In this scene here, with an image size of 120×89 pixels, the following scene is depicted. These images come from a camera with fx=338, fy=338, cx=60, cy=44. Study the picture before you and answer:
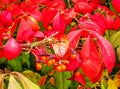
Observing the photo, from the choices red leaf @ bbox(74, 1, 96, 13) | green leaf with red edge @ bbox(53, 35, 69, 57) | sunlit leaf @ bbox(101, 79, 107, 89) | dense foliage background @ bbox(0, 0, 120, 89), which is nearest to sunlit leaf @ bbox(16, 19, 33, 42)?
dense foliage background @ bbox(0, 0, 120, 89)

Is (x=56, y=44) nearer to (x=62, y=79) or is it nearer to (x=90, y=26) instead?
(x=90, y=26)

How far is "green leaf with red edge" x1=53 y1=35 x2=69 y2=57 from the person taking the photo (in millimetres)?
891

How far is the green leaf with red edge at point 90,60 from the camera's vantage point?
37.6 inches

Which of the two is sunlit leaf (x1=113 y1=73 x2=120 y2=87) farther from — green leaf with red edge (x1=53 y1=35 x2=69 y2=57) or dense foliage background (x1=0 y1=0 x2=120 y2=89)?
green leaf with red edge (x1=53 y1=35 x2=69 y2=57)

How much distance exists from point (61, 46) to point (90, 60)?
0.11 meters

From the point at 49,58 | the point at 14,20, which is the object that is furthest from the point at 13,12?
the point at 49,58

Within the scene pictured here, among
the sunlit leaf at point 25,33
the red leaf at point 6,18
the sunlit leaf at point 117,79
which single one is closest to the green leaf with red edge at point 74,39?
the sunlit leaf at point 25,33

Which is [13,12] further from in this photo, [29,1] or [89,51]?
[89,51]

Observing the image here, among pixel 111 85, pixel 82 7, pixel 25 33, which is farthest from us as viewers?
pixel 111 85

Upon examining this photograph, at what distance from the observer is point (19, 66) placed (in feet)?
4.43

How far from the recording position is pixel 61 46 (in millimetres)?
899

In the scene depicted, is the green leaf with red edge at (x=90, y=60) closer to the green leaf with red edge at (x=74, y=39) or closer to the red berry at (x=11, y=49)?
the green leaf with red edge at (x=74, y=39)

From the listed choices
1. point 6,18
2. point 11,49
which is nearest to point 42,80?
point 6,18

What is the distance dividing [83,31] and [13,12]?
11.6 inches
